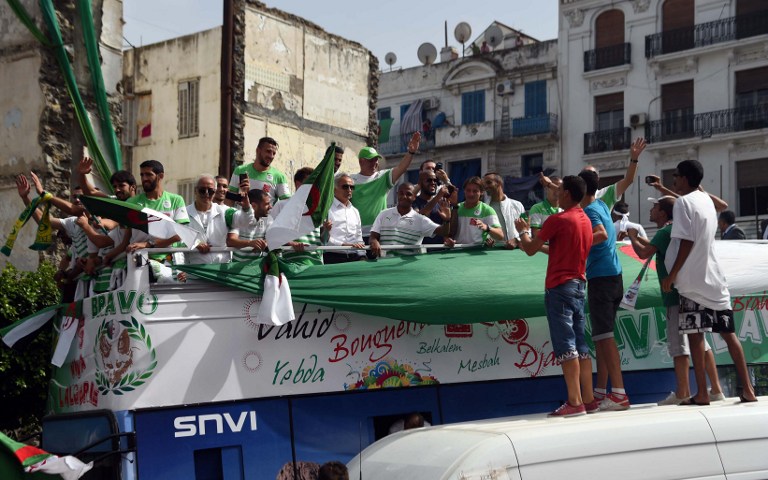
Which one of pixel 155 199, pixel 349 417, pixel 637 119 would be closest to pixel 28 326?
pixel 155 199

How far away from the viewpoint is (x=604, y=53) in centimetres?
3519

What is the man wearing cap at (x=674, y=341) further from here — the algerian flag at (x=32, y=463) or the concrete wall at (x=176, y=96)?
the concrete wall at (x=176, y=96)

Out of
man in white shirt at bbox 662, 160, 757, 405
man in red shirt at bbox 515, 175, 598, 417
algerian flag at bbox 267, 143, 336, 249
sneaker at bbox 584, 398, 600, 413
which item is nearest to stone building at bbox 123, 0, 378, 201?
algerian flag at bbox 267, 143, 336, 249

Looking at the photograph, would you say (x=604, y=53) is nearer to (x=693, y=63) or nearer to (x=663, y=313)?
(x=693, y=63)

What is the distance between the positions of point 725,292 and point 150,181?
15.4ft

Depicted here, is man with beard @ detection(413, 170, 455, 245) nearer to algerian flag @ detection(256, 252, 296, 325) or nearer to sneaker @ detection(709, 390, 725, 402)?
algerian flag @ detection(256, 252, 296, 325)

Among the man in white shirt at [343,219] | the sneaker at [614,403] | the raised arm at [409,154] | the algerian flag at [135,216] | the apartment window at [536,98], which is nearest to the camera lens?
the sneaker at [614,403]

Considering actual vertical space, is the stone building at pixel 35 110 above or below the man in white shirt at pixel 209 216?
above

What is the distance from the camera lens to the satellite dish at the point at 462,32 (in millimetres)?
40562

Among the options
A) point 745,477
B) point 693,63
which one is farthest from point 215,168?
point 693,63

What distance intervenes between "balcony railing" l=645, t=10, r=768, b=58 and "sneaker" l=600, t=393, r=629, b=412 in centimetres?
2806

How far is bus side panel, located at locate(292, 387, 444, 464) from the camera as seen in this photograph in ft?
25.4

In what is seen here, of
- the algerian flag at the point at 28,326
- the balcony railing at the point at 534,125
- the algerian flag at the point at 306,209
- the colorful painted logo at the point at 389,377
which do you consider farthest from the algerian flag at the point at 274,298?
the balcony railing at the point at 534,125

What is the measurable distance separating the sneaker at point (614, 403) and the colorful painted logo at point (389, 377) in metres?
1.89
